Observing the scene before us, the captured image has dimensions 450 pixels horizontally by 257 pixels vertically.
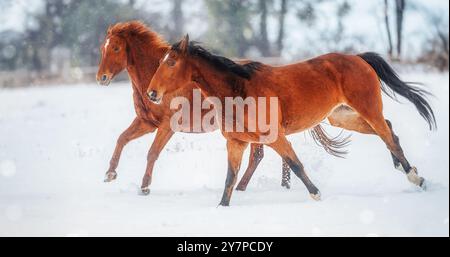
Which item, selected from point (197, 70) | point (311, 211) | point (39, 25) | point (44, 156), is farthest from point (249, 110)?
point (39, 25)

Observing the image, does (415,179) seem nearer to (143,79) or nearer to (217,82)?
(217,82)

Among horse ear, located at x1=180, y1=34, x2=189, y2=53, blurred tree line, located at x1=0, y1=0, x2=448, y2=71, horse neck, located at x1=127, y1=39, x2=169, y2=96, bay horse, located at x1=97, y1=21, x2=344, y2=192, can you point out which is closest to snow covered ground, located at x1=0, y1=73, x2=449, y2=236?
bay horse, located at x1=97, y1=21, x2=344, y2=192

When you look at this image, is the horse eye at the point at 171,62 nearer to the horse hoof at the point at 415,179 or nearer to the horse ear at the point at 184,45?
the horse ear at the point at 184,45

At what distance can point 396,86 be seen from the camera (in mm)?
4344

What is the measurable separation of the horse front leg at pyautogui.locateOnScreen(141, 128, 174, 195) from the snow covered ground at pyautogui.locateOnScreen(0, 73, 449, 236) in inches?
4.2

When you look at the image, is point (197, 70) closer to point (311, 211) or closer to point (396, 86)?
point (311, 211)

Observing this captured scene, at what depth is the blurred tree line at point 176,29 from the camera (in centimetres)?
948

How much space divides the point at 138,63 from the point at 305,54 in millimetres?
7230

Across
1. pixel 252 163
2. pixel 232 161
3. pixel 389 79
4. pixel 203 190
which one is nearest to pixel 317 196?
pixel 232 161

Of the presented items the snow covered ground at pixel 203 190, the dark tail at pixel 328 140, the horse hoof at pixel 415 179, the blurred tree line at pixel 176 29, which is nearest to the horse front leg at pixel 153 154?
the snow covered ground at pixel 203 190

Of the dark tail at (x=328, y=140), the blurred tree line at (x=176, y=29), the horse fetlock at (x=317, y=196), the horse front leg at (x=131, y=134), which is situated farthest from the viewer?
the blurred tree line at (x=176, y=29)

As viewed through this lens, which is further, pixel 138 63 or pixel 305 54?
pixel 305 54

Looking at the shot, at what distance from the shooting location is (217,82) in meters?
3.58

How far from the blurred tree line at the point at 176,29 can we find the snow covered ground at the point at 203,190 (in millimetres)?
3570
